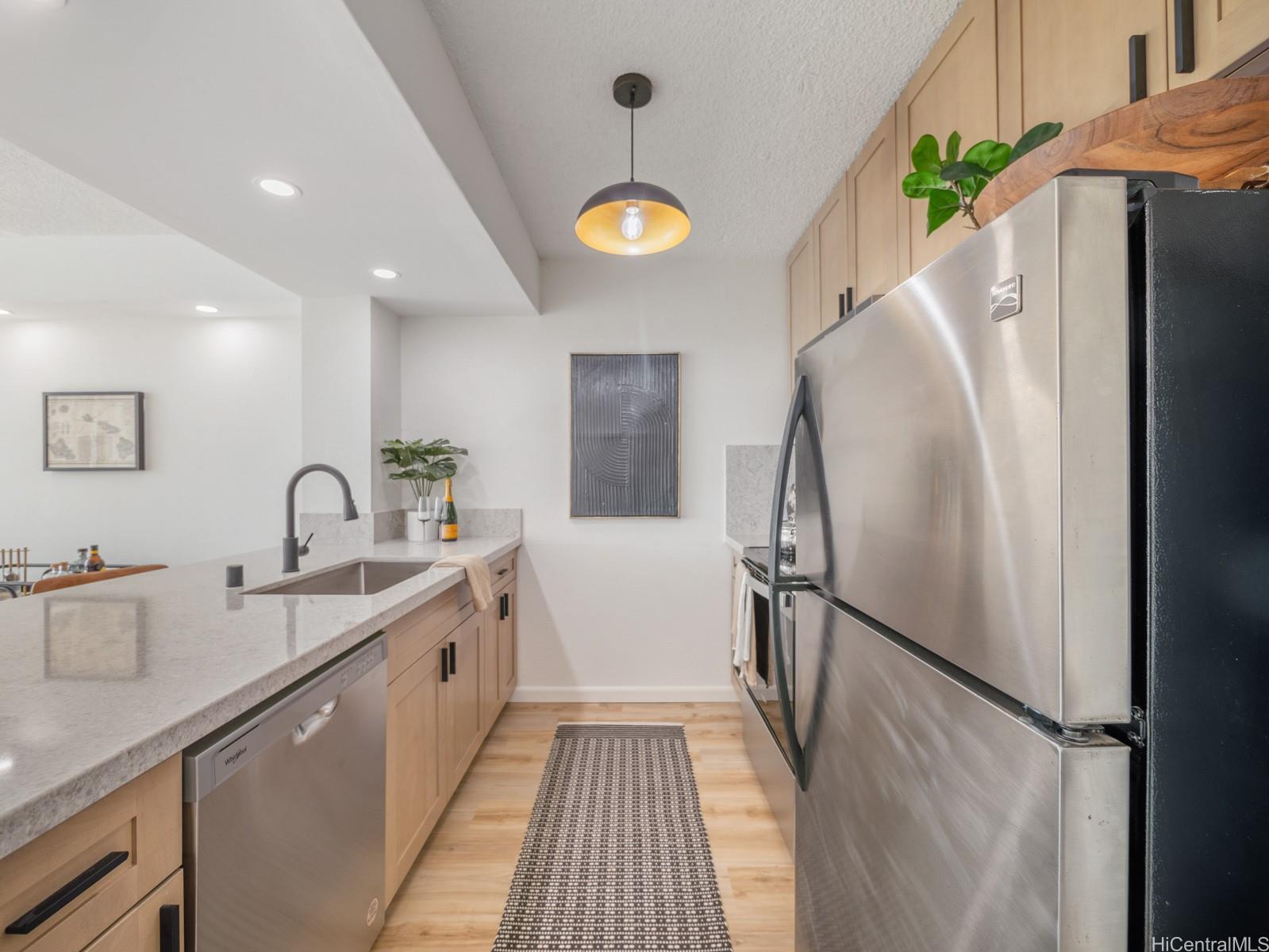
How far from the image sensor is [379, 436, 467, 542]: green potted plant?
119 inches

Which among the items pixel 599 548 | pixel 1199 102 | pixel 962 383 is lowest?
pixel 599 548

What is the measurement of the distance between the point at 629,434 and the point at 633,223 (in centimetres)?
159

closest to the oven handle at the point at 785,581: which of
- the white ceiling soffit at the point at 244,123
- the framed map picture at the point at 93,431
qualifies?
the white ceiling soffit at the point at 244,123

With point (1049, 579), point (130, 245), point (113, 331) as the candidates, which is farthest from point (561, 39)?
point (113, 331)

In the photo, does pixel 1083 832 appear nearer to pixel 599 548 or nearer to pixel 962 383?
pixel 962 383

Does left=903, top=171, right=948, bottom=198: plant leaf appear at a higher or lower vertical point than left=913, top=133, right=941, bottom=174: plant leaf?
lower

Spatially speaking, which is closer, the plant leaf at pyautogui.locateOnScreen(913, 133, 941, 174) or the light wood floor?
the plant leaf at pyautogui.locateOnScreen(913, 133, 941, 174)

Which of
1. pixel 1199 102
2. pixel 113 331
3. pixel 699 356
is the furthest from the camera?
pixel 113 331

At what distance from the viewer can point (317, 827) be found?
3.81 ft

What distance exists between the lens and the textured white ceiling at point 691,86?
1547mm

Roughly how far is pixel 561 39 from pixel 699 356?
1827 mm

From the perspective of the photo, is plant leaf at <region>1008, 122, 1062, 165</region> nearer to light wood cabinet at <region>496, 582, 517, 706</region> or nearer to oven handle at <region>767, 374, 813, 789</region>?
oven handle at <region>767, 374, 813, 789</region>

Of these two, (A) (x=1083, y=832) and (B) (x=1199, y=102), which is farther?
(B) (x=1199, y=102)

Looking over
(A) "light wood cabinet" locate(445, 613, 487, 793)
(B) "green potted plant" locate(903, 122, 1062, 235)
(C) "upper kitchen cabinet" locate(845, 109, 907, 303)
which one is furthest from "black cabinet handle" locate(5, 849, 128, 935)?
(C) "upper kitchen cabinet" locate(845, 109, 907, 303)
